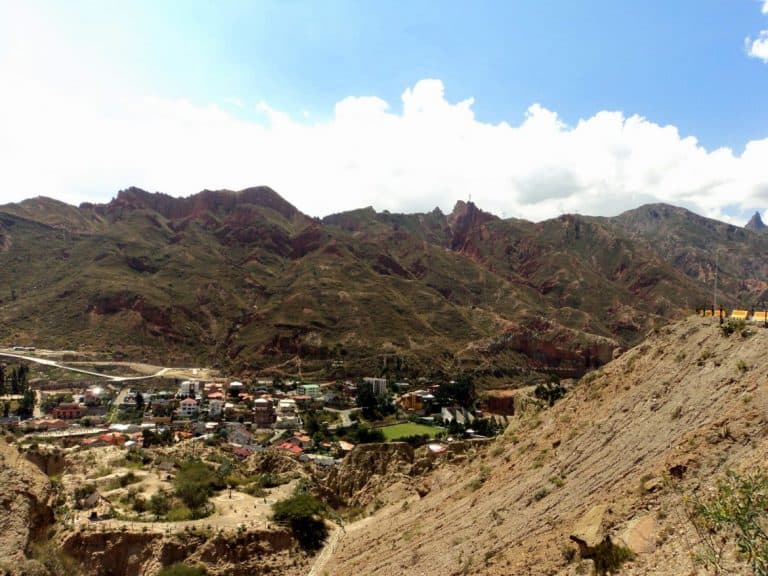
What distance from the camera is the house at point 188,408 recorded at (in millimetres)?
65750

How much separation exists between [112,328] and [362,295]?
4741cm

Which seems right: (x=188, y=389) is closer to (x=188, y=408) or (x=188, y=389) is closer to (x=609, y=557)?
(x=188, y=408)

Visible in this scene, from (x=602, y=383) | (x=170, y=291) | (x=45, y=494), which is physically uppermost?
(x=170, y=291)

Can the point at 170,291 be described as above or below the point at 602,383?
above

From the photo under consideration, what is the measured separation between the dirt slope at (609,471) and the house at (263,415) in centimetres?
4149

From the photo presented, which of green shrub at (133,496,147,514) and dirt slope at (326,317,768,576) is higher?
dirt slope at (326,317,768,576)

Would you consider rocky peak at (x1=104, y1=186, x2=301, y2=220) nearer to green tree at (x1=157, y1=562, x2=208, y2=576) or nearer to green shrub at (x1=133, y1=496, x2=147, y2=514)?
green shrub at (x1=133, y1=496, x2=147, y2=514)

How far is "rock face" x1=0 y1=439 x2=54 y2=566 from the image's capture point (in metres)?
13.2

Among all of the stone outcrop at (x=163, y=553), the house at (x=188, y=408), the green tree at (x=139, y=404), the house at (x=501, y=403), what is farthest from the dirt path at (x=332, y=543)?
the green tree at (x=139, y=404)

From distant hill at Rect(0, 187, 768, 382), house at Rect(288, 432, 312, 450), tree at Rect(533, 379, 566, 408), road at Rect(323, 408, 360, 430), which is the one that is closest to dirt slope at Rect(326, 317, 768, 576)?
tree at Rect(533, 379, 566, 408)

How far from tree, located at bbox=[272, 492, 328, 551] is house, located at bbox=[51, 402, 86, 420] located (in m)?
48.2

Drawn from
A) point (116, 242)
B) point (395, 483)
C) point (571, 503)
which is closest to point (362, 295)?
point (116, 242)

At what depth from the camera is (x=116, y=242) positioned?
136 meters

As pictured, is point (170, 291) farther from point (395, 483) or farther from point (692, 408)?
point (692, 408)
